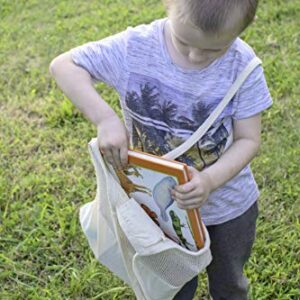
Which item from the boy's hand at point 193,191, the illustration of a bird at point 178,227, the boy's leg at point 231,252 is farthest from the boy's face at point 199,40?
the boy's leg at point 231,252

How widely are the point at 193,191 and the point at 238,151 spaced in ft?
0.56

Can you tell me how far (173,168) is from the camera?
1231 mm

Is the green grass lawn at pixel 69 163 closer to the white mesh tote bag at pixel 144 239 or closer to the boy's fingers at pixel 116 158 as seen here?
the white mesh tote bag at pixel 144 239

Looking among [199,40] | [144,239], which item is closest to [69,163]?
[144,239]

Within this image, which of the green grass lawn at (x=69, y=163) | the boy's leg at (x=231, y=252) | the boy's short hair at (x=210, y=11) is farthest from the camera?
the green grass lawn at (x=69, y=163)

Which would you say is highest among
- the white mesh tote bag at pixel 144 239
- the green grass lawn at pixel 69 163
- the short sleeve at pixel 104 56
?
the short sleeve at pixel 104 56

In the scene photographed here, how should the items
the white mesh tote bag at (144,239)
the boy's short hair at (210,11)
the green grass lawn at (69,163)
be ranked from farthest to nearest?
the green grass lawn at (69,163) < the white mesh tote bag at (144,239) < the boy's short hair at (210,11)

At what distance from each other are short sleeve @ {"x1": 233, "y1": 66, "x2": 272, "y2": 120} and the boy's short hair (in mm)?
174

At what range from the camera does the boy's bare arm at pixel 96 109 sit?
4.21 feet

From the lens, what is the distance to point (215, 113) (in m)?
1.33

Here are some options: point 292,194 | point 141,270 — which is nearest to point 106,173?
point 141,270

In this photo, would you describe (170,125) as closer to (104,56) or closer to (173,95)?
(173,95)

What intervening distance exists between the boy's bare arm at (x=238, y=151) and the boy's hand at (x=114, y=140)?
189mm

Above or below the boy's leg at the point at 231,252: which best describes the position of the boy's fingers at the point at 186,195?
above
